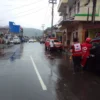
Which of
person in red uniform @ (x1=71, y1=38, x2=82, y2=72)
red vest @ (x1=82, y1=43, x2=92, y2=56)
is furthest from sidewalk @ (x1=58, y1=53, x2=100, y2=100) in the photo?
person in red uniform @ (x1=71, y1=38, x2=82, y2=72)

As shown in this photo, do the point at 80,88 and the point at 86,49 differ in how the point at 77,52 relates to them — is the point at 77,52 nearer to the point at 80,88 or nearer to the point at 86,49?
the point at 86,49

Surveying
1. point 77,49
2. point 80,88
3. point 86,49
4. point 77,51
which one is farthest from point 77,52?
point 80,88

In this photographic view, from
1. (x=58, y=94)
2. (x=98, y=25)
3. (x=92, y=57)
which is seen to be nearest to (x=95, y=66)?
(x=92, y=57)

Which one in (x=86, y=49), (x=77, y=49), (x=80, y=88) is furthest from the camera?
(x=77, y=49)

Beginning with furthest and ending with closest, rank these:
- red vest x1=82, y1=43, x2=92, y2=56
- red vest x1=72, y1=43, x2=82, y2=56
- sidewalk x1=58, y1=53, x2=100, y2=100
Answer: red vest x1=72, y1=43, x2=82, y2=56 → red vest x1=82, y1=43, x2=92, y2=56 → sidewalk x1=58, y1=53, x2=100, y2=100

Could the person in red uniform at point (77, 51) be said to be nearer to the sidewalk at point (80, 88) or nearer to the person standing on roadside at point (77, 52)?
the person standing on roadside at point (77, 52)

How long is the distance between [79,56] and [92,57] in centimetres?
100

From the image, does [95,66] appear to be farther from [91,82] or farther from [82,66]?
[91,82]

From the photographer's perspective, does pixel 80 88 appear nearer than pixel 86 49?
Yes

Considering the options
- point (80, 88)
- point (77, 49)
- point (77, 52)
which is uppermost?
point (77, 49)

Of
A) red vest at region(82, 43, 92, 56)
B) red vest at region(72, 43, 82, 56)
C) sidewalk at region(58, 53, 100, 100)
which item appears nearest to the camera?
sidewalk at region(58, 53, 100, 100)

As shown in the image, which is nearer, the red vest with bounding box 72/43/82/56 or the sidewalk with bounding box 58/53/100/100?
the sidewalk with bounding box 58/53/100/100

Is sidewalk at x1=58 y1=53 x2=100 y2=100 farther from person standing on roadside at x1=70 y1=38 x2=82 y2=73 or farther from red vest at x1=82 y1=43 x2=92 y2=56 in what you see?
person standing on roadside at x1=70 y1=38 x2=82 y2=73

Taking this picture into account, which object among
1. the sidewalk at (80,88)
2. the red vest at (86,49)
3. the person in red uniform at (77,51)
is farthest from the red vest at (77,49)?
the sidewalk at (80,88)
